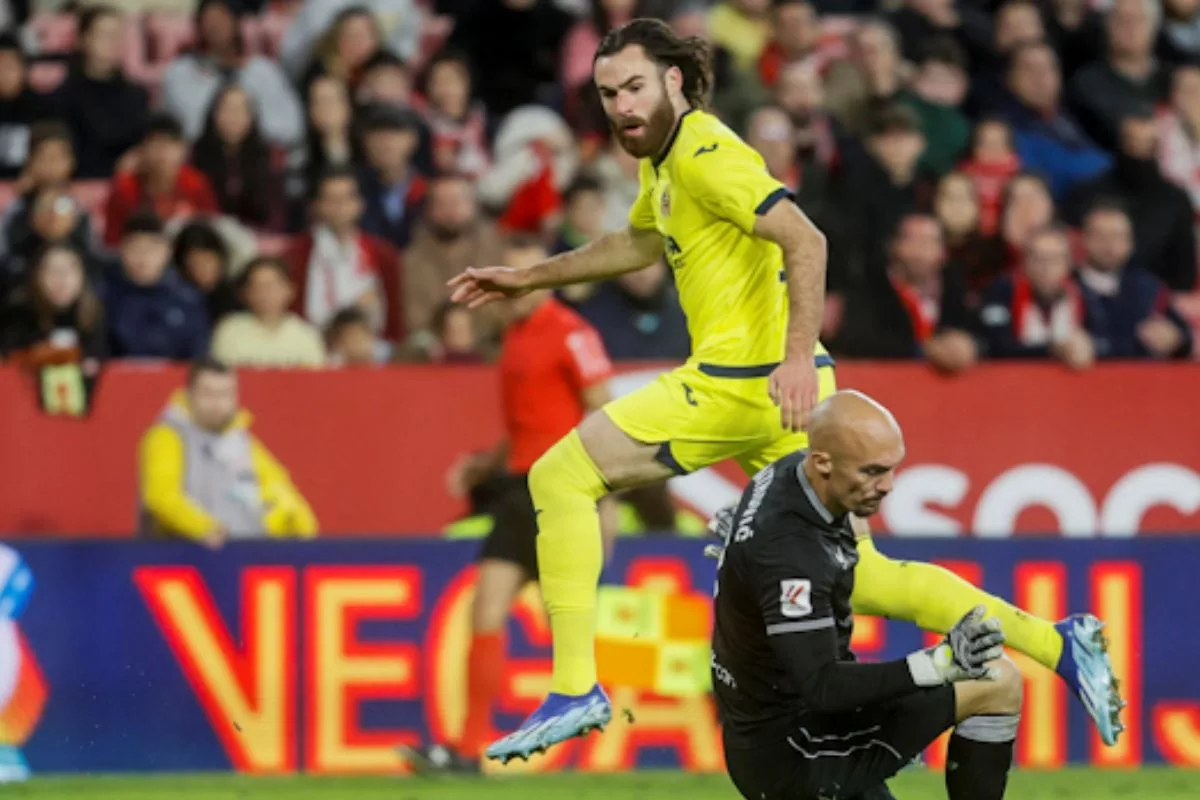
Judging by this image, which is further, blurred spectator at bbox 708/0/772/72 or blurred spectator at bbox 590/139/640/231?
blurred spectator at bbox 708/0/772/72

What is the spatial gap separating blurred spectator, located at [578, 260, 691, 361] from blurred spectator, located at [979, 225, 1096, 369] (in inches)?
64.1

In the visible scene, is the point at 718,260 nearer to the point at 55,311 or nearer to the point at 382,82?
the point at 55,311

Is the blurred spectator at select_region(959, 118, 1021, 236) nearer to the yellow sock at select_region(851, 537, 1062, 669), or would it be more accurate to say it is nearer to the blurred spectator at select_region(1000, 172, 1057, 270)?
the blurred spectator at select_region(1000, 172, 1057, 270)

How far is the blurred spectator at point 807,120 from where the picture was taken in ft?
42.8

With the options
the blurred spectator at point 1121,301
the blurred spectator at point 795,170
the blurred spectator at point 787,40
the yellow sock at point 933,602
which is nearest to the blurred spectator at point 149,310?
the blurred spectator at point 795,170

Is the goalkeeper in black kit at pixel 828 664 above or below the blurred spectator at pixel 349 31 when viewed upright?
below

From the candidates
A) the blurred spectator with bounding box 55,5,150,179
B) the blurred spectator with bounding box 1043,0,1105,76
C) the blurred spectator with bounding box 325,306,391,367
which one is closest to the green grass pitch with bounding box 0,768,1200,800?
the blurred spectator with bounding box 325,306,391,367

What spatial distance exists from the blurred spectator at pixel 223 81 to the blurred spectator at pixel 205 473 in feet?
8.91

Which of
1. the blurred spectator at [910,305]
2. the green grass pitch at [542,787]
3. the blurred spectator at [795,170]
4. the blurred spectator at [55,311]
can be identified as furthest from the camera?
the blurred spectator at [795,170]

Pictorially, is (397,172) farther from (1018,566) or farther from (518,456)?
(1018,566)

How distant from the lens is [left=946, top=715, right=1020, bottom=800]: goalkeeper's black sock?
6590 millimetres

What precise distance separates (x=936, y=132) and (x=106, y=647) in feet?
19.6

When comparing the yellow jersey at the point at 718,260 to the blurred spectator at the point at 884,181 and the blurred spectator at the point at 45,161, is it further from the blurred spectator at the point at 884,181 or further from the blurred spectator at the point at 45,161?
the blurred spectator at the point at 45,161

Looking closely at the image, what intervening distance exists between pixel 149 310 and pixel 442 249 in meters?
1.55
